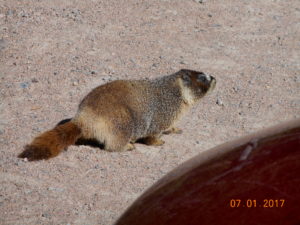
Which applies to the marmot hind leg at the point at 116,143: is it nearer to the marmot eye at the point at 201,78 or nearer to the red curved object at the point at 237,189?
the marmot eye at the point at 201,78

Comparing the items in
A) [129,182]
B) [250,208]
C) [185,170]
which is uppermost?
[250,208]

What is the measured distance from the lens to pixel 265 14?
833 centimetres

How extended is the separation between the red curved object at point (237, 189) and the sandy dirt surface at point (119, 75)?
7.81 ft

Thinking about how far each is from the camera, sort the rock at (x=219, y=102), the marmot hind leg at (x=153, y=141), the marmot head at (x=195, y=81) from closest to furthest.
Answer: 1. the marmot hind leg at (x=153, y=141)
2. the marmot head at (x=195, y=81)
3. the rock at (x=219, y=102)

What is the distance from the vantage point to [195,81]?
6.12m

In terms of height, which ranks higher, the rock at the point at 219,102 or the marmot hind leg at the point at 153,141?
the rock at the point at 219,102

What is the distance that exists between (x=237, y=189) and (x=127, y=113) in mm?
3586

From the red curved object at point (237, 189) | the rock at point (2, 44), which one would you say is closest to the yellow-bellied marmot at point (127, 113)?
the rock at point (2, 44)

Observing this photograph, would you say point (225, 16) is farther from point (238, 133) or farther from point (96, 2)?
point (238, 133)

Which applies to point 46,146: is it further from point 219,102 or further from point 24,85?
point 219,102

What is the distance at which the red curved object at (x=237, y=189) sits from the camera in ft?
6.30

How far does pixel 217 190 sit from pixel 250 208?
0.64 feet

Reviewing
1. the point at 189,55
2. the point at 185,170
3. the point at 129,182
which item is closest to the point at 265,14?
the point at 189,55

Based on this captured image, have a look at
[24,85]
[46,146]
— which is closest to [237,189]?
[46,146]
